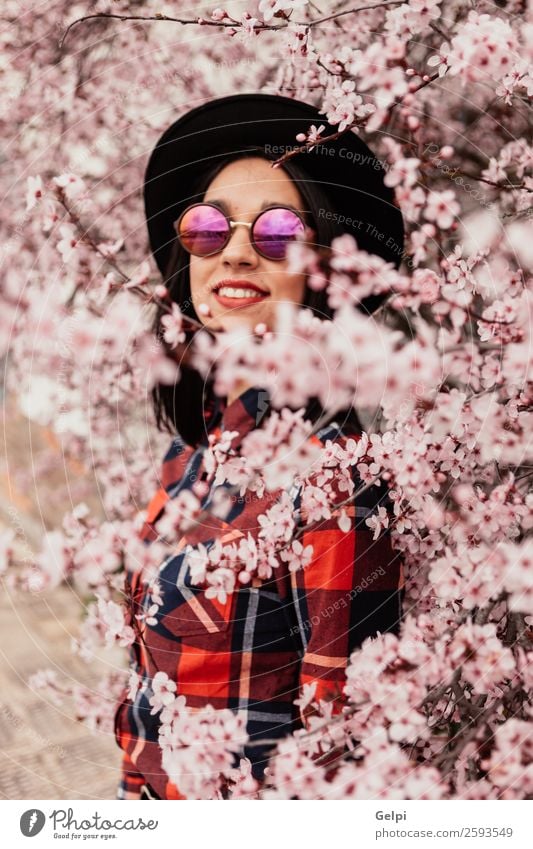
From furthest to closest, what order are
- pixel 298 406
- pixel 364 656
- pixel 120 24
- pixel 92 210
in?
pixel 92 210 → pixel 120 24 → pixel 298 406 → pixel 364 656

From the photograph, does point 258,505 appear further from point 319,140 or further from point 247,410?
point 319,140

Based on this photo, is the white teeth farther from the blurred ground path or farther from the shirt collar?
the blurred ground path

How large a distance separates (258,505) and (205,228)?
416mm

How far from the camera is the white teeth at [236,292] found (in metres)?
1.04

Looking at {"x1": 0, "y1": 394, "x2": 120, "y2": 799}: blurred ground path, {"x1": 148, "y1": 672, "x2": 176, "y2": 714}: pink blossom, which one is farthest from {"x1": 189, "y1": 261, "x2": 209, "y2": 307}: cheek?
{"x1": 0, "y1": 394, "x2": 120, "y2": 799}: blurred ground path

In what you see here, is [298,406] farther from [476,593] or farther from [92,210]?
[92,210]

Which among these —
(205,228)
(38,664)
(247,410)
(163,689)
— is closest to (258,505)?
(247,410)

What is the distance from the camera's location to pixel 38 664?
2191 mm

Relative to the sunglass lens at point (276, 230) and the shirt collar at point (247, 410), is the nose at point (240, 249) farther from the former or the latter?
the shirt collar at point (247, 410)

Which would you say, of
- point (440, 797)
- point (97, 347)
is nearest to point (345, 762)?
point (440, 797)

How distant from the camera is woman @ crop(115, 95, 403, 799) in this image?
3.10ft

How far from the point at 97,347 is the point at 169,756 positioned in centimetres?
105

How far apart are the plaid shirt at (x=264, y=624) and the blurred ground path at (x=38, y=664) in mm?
554

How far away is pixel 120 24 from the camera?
1552 mm
